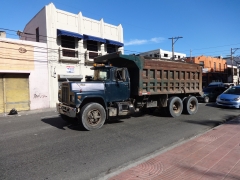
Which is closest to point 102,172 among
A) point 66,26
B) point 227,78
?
point 66,26

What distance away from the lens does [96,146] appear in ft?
17.6

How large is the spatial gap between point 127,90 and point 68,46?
37.1ft

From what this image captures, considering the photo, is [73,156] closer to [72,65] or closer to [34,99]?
[34,99]

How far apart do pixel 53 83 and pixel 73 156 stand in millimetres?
12664

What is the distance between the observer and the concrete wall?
13.8 metres

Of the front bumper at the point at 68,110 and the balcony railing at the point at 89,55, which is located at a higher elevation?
the balcony railing at the point at 89,55

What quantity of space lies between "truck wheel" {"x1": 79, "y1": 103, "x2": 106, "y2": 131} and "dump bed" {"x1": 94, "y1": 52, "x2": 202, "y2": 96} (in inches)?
82.9

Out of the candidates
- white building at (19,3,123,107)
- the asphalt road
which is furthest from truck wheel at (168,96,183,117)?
white building at (19,3,123,107)

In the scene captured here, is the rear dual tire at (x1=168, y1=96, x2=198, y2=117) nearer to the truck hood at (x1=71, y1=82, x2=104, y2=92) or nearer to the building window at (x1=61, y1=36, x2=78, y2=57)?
the truck hood at (x1=71, y1=82, x2=104, y2=92)

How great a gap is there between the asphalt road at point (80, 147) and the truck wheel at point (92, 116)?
0.26m

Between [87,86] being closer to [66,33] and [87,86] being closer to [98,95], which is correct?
[98,95]

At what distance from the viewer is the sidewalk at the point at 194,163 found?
3.52 m

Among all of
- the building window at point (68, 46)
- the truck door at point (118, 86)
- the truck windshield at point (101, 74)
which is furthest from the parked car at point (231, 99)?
the building window at point (68, 46)

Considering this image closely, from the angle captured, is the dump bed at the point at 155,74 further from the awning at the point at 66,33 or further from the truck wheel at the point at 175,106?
the awning at the point at 66,33
